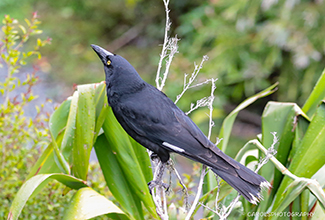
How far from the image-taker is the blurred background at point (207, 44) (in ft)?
11.7

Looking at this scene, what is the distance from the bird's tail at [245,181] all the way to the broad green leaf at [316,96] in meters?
0.63

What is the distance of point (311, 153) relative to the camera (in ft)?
5.53

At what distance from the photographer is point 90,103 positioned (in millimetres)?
1691

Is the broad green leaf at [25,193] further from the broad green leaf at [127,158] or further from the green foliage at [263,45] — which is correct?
the green foliage at [263,45]

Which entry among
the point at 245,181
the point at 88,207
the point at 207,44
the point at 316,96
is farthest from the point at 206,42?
the point at 88,207

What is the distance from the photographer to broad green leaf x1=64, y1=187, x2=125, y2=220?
4.53ft

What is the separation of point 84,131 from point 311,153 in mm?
1087

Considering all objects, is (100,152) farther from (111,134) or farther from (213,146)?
(213,146)

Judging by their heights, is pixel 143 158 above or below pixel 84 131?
below

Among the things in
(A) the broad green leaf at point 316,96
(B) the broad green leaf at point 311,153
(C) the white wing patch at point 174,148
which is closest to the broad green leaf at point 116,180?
(C) the white wing patch at point 174,148

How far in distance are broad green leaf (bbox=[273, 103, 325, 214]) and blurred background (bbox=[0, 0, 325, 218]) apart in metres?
1.79

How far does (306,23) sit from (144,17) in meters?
2.60

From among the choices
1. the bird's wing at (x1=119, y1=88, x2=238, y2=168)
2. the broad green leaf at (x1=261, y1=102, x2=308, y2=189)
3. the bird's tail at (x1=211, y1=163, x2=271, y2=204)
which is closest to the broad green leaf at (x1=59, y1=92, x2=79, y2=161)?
the bird's wing at (x1=119, y1=88, x2=238, y2=168)

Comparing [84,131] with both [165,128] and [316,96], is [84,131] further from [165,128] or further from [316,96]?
[316,96]
